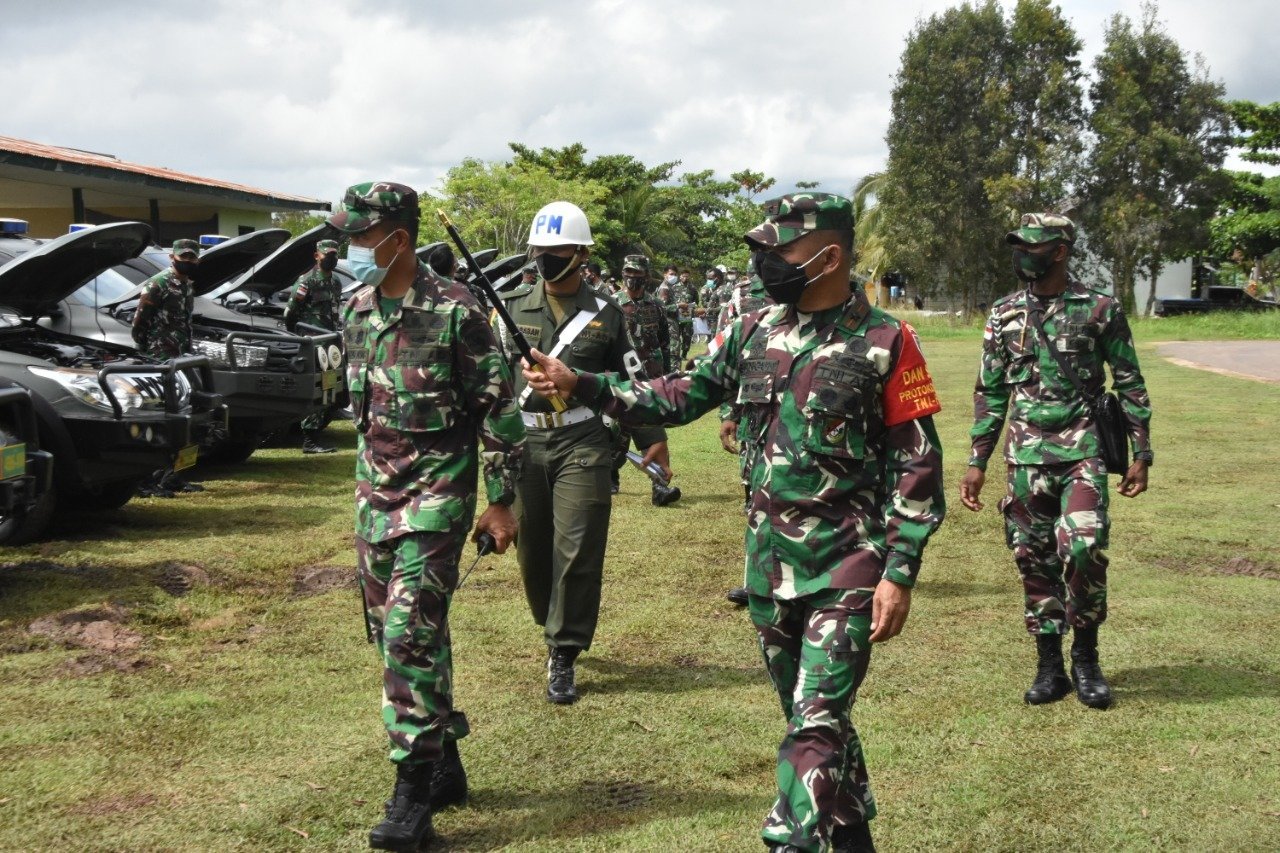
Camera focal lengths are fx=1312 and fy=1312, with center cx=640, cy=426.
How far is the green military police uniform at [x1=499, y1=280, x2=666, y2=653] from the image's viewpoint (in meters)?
5.91

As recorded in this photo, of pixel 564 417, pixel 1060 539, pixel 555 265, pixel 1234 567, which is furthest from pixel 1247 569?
pixel 555 265

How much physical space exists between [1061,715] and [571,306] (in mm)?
2834

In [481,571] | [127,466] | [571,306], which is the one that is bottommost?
[481,571]

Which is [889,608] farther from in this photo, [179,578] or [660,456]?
[179,578]

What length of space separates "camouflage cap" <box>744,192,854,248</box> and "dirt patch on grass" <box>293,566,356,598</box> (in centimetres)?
476

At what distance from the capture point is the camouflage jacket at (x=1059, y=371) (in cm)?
585

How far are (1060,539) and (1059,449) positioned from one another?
1.31 ft

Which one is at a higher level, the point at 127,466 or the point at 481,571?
the point at 127,466

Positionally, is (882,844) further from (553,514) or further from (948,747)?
(553,514)

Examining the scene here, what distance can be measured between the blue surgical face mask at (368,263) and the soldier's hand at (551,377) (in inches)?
33.4

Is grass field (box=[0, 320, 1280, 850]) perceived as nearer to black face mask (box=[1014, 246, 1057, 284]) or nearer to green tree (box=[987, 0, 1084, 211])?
black face mask (box=[1014, 246, 1057, 284])

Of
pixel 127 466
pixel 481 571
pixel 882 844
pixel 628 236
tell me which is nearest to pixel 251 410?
pixel 127 466

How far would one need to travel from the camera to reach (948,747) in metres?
5.21

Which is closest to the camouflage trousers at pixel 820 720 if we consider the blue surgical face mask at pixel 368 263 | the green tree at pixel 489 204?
the blue surgical face mask at pixel 368 263
